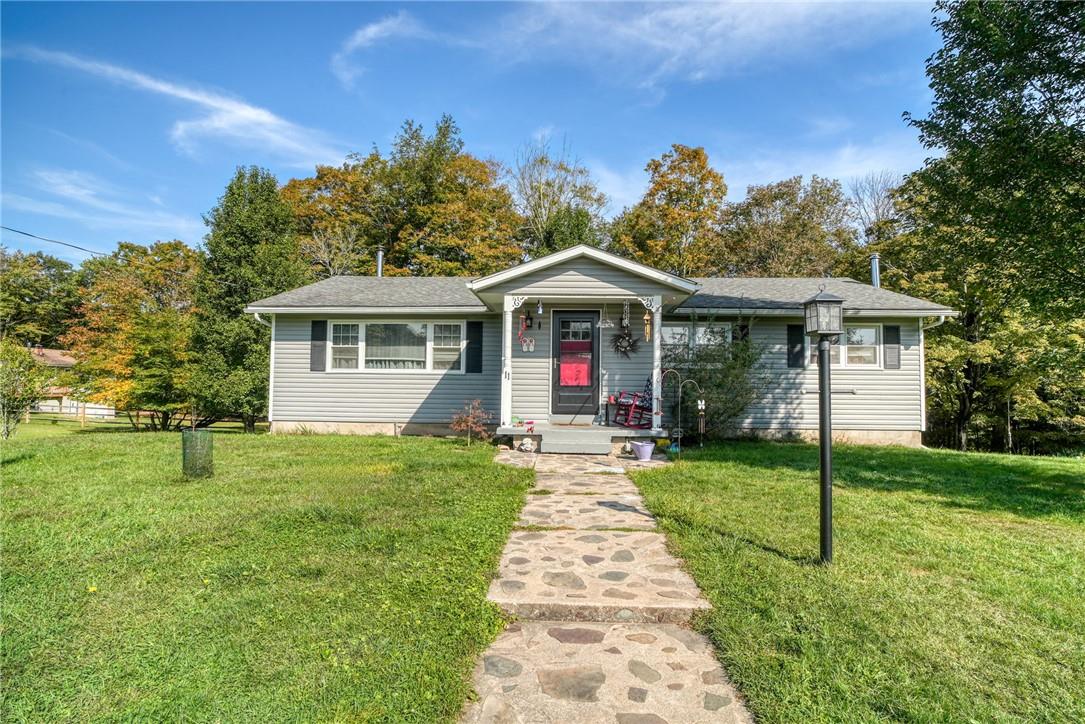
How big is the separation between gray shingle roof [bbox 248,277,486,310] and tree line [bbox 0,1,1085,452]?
2309 millimetres

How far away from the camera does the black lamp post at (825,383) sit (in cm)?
339

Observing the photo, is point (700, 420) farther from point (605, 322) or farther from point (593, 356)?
point (605, 322)

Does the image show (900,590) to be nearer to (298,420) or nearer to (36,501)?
(36,501)

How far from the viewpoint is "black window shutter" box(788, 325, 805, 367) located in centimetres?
1042

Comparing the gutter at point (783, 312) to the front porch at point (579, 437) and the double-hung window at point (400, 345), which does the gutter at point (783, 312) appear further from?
the double-hung window at point (400, 345)

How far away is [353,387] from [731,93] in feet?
36.8

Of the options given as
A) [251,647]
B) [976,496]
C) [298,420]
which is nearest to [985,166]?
[976,496]

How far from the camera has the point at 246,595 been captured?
290 centimetres

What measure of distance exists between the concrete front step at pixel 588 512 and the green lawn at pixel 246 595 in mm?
288

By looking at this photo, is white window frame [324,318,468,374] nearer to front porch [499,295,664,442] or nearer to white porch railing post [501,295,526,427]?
front porch [499,295,664,442]

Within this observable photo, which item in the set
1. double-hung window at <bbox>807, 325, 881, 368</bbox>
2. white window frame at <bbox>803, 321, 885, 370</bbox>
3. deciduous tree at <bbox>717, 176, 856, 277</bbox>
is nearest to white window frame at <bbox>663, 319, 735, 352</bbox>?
white window frame at <bbox>803, 321, 885, 370</bbox>

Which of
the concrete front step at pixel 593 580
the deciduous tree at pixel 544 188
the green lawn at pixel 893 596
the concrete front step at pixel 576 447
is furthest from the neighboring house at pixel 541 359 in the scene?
the deciduous tree at pixel 544 188

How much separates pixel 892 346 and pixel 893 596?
9083mm

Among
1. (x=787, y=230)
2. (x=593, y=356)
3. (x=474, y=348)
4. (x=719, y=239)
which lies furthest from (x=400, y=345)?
(x=787, y=230)
